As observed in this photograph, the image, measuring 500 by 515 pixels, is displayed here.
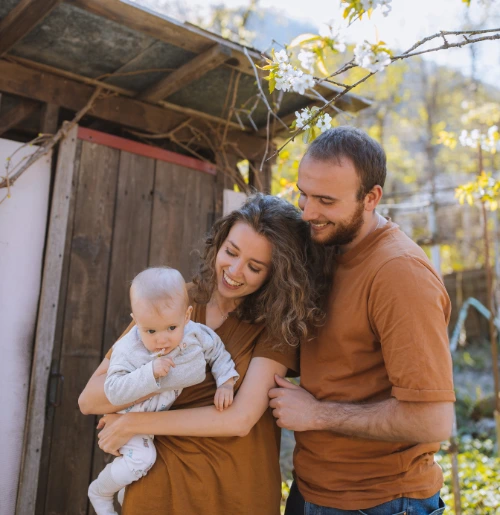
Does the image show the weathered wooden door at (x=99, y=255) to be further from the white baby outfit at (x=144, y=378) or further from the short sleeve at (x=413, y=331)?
the short sleeve at (x=413, y=331)

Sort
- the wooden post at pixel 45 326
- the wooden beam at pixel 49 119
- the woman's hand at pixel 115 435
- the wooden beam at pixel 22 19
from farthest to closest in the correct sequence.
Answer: the wooden beam at pixel 49 119, the wooden post at pixel 45 326, the wooden beam at pixel 22 19, the woman's hand at pixel 115 435

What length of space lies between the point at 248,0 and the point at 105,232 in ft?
39.0

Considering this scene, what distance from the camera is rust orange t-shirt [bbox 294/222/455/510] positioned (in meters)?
1.93

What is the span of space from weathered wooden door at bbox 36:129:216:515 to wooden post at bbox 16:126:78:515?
89mm

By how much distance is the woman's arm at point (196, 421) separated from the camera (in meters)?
2.08

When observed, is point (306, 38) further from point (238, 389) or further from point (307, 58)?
point (238, 389)

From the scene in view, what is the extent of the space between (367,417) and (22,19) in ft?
7.92

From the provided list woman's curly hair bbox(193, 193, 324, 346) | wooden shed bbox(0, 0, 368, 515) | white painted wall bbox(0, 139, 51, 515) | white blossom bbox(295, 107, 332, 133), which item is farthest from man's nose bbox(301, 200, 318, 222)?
Result: white painted wall bbox(0, 139, 51, 515)

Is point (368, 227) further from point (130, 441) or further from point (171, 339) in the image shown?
point (130, 441)

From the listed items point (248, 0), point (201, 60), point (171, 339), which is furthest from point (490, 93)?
point (171, 339)

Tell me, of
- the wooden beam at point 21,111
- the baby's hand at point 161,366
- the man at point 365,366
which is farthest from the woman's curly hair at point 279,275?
the wooden beam at point 21,111

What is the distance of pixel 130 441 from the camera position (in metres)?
2.15

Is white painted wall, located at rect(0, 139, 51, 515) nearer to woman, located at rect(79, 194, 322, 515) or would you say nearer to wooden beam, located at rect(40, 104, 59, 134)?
wooden beam, located at rect(40, 104, 59, 134)

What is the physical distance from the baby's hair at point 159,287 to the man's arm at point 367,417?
0.54 m
